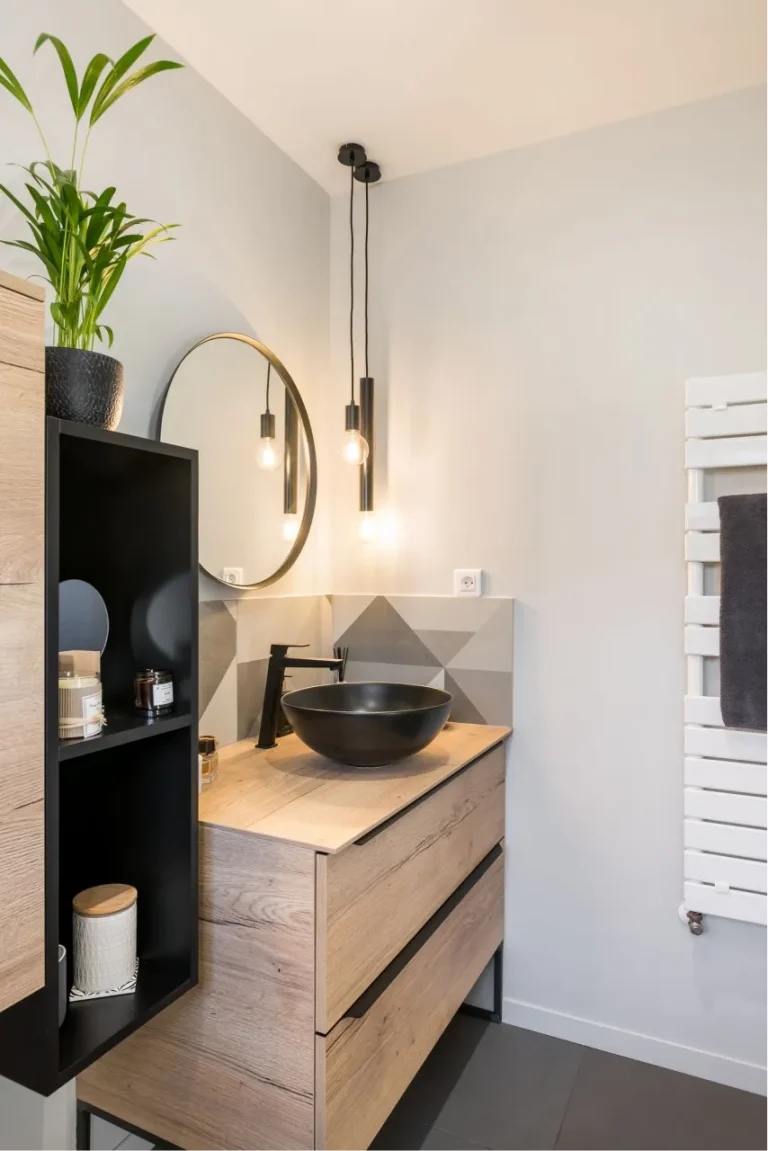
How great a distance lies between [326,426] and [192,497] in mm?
1157

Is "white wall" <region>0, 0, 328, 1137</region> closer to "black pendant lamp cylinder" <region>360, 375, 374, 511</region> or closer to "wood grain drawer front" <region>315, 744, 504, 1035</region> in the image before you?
"black pendant lamp cylinder" <region>360, 375, 374, 511</region>

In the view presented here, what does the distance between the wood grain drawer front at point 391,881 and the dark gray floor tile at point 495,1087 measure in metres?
0.49

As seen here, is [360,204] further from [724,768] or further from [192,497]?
[724,768]

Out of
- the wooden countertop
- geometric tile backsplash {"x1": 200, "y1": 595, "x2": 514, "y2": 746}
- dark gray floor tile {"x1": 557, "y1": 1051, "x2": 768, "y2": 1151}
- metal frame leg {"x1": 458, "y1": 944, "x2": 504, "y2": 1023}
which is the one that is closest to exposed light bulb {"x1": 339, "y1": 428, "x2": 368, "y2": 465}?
geometric tile backsplash {"x1": 200, "y1": 595, "x2": 514, "y2": 746}

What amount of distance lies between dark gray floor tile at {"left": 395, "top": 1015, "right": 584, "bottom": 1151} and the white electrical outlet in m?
1.17

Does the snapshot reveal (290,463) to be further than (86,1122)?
Yes

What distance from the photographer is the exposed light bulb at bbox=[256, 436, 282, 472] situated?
1895mm

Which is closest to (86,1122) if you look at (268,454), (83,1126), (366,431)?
(83,1126)

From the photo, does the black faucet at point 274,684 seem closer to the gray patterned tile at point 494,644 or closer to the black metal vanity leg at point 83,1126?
the gray patterned tile at point 494,644

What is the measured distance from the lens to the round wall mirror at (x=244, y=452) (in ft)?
5.45

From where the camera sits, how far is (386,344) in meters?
2.17

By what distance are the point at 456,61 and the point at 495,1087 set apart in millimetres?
2385

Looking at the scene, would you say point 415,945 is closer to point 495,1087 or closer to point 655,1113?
point 495,1087

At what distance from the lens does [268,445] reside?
Answer: 1.92 meters
